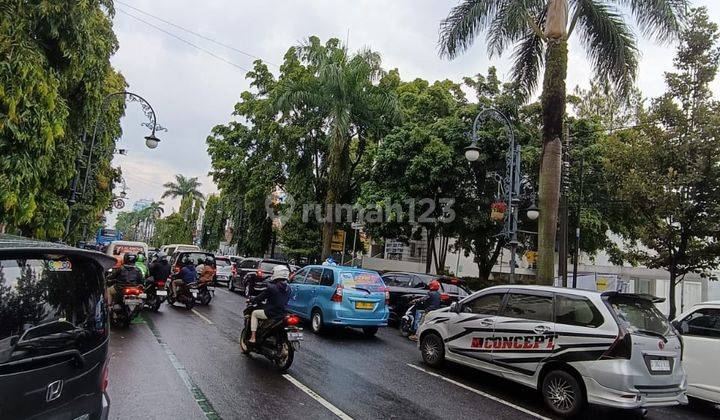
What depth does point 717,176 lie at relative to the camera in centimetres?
1129

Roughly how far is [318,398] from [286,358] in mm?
1404

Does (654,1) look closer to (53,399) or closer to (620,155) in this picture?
(620,155)

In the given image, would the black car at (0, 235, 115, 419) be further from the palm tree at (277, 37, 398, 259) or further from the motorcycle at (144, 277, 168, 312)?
the palm tree at (277, 37, 398, 259)

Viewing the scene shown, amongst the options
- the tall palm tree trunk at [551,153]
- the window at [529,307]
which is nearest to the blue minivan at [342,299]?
the tall palm tree trunk at [551,153]

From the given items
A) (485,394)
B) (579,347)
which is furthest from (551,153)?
(485,394)

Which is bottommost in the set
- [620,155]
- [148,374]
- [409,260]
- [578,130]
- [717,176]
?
[148,374]

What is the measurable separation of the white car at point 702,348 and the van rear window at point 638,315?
1.51 m

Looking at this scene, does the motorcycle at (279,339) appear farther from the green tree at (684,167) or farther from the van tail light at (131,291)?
the green tree at (684,167)

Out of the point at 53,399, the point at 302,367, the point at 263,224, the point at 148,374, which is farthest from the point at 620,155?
the point at 263,224

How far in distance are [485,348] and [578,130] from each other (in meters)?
16.5

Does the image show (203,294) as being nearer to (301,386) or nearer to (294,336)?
(294,336)

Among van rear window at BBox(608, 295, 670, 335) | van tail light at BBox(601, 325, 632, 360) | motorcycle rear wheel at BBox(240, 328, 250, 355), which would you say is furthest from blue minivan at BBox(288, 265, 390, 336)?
van tail light at BBox(601, 325, 632, 360)

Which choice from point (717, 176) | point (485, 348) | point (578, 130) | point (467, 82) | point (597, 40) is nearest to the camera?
point (485, 348)

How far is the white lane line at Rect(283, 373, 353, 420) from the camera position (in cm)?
552
